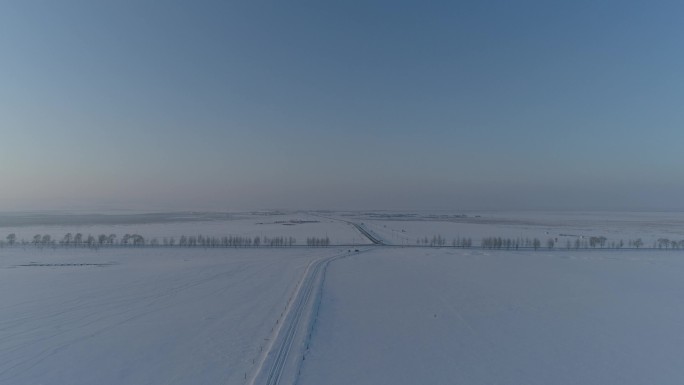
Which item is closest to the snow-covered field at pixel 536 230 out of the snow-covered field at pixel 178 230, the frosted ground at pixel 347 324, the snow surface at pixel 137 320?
the snow-covered field at pixel 178 230

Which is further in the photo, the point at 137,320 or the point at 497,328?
the point at 137,320

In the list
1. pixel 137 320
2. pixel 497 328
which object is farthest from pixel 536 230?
pixel 137 320

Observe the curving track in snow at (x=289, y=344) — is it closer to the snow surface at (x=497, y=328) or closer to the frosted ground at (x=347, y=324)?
the frosted ground at (x=347, y=324)

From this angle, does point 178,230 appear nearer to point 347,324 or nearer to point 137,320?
point 137,320

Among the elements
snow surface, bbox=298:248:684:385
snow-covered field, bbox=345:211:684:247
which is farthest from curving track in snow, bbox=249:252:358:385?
snow-covered field, bbox=345:211:684:247

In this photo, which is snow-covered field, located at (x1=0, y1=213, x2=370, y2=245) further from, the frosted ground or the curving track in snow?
the curving track in snow

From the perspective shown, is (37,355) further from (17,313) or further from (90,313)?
(17,313)
